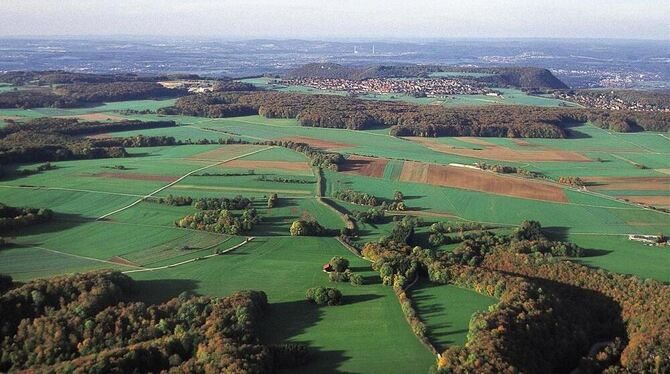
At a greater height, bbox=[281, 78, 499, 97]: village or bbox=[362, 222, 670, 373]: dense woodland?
bbox=[281, 78, 499, 97]: village

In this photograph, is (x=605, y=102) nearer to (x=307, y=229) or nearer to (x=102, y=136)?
(x=102, y=136)

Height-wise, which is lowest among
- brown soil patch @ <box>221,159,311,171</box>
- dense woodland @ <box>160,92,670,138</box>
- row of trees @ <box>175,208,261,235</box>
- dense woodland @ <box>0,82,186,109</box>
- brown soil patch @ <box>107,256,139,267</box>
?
brown soil patch @ <box>107,256,139,267</box>

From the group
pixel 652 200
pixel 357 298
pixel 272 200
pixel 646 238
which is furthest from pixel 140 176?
pixel 652 200

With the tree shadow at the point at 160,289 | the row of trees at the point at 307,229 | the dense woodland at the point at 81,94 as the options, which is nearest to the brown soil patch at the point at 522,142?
the row of trees at the point at 307,229

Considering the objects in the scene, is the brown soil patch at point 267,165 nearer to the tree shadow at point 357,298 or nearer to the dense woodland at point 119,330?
the tree shadow at point 357,298

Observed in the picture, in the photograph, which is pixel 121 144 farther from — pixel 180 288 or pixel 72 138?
pixel 180 288

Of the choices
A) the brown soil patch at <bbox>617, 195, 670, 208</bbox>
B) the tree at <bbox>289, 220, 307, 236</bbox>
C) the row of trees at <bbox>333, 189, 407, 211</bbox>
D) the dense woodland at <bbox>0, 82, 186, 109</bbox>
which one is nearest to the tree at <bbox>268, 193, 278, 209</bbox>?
the row of trees at <bbox>333, 189, 407, 211</bbox>

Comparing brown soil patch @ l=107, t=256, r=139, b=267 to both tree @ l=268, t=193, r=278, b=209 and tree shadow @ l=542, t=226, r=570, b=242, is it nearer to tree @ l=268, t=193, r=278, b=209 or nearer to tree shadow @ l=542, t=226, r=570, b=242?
tree @ l=268, t=193, r=278, b=209
